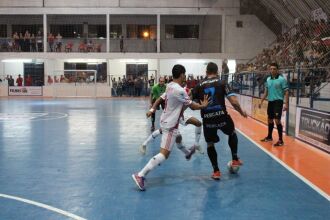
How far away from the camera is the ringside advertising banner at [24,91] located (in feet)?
129

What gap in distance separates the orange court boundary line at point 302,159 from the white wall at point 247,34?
27.7 metres

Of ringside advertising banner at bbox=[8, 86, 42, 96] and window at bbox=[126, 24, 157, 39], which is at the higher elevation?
window at bbox=[126, 24, 157, 39]

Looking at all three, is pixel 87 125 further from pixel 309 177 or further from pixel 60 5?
pixel 60 5

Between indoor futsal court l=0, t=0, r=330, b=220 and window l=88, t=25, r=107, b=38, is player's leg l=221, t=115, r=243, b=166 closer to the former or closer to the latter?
indoor futsal court l=0, t=0, r=330, b=220

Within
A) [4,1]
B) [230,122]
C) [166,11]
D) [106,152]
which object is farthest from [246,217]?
[4,1]

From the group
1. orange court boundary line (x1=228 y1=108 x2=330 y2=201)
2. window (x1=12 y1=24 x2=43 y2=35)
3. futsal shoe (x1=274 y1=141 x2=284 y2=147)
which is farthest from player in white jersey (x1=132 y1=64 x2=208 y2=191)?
window (x1=12 y1=24 x2=43 y2=35)

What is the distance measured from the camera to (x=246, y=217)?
18.5 ft

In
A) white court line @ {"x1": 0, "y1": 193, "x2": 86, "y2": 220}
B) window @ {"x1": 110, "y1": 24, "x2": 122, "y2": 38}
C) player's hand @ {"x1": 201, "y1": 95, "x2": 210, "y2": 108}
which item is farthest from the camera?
window @ {"x1": 110, "y1": 24, "x2": 122, "y2": 38}

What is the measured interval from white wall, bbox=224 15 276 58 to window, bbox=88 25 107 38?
11.8m

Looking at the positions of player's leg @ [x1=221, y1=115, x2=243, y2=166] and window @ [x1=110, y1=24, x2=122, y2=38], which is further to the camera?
window @ [x1=110, y1=24, x2=122, y2=38]

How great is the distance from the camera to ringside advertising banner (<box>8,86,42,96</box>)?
39188mm

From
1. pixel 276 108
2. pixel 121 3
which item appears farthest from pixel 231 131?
pixel 121 3

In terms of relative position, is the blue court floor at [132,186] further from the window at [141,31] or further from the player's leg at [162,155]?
the window at [141,31]

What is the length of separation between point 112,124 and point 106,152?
236 inches
